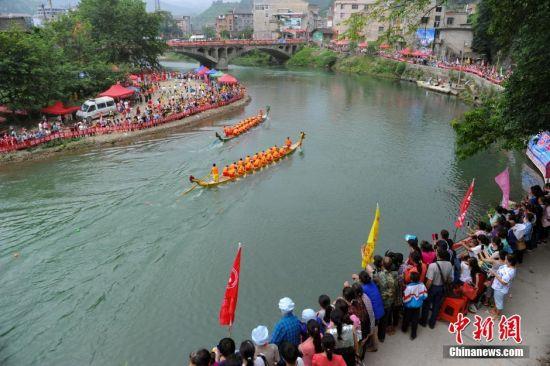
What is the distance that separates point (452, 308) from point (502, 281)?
108cm

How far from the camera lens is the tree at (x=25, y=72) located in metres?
23.3

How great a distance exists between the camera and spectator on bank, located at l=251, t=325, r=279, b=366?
5730mm

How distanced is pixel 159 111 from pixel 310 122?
1258 cm

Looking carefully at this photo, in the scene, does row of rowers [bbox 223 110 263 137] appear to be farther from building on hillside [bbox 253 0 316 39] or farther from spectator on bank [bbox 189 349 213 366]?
building on hillside [bbox 253 0 316 39]

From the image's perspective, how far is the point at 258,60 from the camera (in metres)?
88.7

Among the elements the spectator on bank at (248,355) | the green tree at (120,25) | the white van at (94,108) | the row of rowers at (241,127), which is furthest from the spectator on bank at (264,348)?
the green tree at (120,25)

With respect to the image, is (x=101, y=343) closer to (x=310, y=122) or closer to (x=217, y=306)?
(x=217, y=306)

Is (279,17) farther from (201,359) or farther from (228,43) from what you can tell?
(201,359)

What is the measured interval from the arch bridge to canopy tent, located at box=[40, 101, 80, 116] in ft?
129

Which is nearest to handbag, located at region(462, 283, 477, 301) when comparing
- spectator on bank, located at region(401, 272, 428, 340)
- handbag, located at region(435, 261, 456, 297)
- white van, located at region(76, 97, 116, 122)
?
handbag, located at region(435, 261, 456, 297)

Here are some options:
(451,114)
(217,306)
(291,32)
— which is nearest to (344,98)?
(451,114)

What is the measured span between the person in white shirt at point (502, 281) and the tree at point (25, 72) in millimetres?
26622

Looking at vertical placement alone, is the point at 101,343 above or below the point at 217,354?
below

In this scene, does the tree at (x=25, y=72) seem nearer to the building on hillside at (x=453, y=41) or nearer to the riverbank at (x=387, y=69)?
the riverbank at (x=387, y=69)
